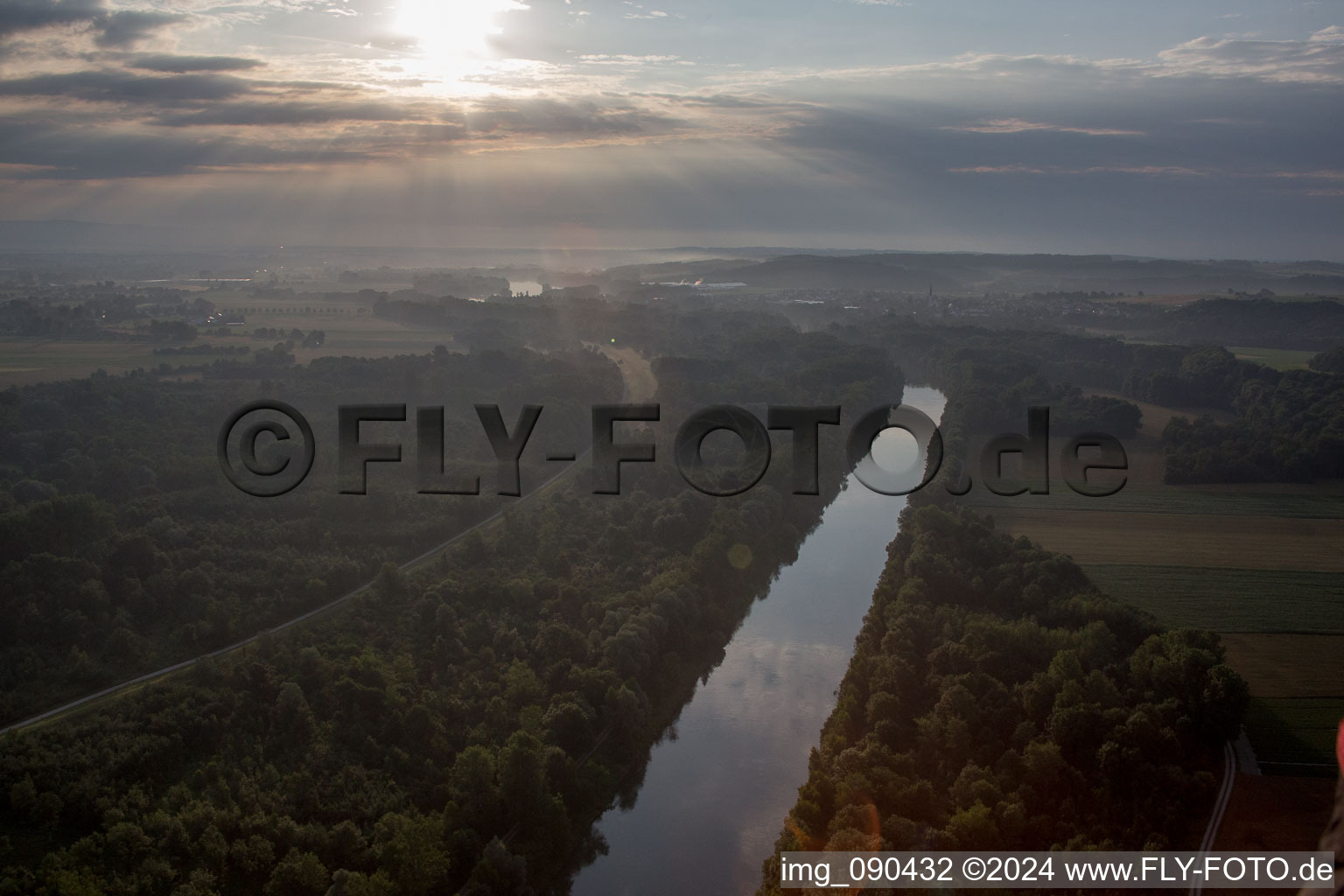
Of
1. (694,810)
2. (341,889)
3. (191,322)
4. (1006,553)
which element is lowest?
(694,810)

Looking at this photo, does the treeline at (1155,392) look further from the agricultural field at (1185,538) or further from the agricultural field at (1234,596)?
the agricultural field at (1234,596)

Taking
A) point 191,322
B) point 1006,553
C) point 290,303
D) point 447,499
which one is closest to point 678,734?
point 1006,553

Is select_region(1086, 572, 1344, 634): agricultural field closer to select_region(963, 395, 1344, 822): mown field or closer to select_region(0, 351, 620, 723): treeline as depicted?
select_region(963, 395, 1344, 822): mown field

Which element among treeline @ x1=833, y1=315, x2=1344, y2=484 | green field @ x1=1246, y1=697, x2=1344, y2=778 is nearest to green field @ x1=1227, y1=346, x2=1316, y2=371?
treeline @ x1=833, y1=315, x2=1344, y2=484

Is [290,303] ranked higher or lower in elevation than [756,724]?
higher

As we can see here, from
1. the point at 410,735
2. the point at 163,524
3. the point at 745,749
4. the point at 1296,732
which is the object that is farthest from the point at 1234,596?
the point at 163,524

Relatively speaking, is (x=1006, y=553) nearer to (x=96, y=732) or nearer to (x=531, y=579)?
(x=531, y=579)
